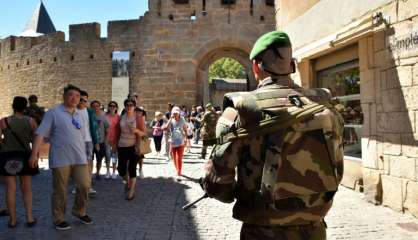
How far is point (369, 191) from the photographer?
6113 mm

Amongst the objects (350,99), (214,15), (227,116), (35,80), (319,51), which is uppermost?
(214,15)

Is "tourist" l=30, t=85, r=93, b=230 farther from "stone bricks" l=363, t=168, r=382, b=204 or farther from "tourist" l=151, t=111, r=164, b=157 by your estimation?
"tourist" l=151, t=111, r=164, b=157

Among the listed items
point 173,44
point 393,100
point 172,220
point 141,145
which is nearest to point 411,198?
point 393,100

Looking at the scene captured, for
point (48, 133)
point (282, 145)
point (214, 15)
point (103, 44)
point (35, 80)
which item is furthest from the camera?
point (35, 80)

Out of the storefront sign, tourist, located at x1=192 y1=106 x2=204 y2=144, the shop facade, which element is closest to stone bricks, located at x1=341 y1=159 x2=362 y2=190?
the shop facade

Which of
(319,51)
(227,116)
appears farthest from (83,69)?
(227,116)

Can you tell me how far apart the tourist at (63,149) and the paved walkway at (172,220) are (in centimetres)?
39

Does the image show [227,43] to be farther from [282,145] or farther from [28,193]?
[282,145]

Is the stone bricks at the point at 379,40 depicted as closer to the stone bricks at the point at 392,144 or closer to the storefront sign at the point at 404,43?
the storefront sign at the point at 404,43

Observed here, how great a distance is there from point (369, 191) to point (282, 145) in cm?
480

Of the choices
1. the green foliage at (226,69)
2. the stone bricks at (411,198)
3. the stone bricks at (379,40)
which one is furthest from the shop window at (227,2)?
the green foliage at (226,69)

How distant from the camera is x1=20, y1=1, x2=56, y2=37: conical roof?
30797mm

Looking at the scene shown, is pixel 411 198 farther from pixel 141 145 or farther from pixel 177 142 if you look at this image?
pixel 177 142

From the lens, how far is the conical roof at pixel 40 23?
30.8 meters
